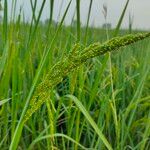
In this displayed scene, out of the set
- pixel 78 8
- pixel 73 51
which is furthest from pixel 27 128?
pixel 73 51

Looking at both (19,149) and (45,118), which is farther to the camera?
(45,118)

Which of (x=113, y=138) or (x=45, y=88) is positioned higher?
(x=45, y=88)

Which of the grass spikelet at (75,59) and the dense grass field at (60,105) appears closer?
the grass spikelet at (75,59)

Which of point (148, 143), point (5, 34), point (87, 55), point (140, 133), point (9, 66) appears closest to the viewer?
point (87, 55)

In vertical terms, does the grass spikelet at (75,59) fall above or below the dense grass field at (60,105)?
above

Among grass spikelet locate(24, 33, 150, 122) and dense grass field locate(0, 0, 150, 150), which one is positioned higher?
grass spikelet locate(24, 33, 150, 122)

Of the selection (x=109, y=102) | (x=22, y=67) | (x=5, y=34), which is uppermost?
(x=5, y=34)

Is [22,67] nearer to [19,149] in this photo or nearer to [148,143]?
[19,149]

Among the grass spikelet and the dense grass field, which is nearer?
the grass spikelet
